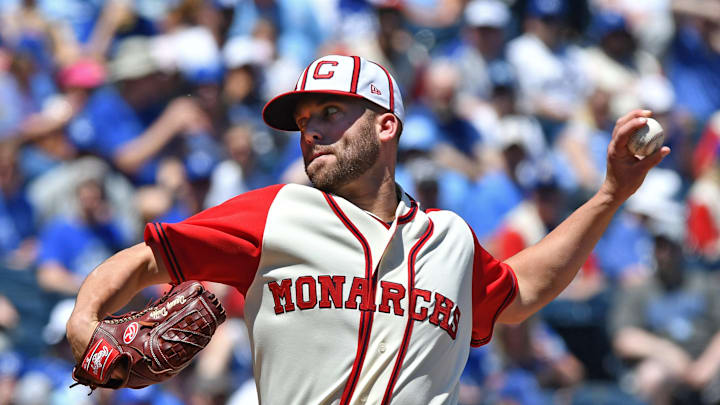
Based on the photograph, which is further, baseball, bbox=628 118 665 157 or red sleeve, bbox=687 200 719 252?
red sleeve, bbox=687 200 719 252

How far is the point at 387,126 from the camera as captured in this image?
3.96 meters

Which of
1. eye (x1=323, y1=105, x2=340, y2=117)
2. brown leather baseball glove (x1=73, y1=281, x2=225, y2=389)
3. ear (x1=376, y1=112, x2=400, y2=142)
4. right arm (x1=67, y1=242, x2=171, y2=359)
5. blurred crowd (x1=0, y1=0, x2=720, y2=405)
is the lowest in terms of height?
blurred crowd (x1=0, y1=0, x2=720, y2=405)

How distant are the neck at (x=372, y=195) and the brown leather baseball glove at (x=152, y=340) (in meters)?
0.65

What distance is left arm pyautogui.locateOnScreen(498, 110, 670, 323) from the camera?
13.5 ft

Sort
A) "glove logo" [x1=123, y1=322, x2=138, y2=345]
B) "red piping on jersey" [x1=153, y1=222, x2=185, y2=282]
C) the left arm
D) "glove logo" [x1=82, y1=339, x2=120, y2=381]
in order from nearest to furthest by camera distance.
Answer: "glove logo" [x1=82, y1=339, x2=120, y2=381]
"glove logo" [x1=123, y1=322, x2=138, y2=345]
"red piping on jersey" [x1=153, y1=222, x2=185, y2=282]
the left arm

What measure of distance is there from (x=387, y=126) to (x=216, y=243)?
79 cm

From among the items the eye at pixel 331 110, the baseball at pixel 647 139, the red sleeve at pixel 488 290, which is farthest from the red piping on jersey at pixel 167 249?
the baseball at pixel 647 139

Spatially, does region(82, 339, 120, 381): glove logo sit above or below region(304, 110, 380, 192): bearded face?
below

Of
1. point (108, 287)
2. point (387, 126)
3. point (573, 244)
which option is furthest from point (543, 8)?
point (108, 287)

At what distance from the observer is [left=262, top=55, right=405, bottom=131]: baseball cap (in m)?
3.80

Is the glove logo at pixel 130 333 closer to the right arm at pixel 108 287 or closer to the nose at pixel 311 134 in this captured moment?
the right arm at pixel 108 287

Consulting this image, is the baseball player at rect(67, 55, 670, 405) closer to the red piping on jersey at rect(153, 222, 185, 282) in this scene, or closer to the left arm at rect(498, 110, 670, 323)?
the red piping on jersey at rect(153, 222, 185, 282)

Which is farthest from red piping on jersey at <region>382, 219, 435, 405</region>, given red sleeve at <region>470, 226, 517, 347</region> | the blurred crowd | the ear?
the blurred crowd

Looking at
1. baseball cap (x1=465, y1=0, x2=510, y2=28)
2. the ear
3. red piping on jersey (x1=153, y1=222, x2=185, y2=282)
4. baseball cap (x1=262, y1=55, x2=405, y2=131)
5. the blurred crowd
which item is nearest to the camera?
red piping on jersey (x1=153, y1=222, x2=185, y2=282)
